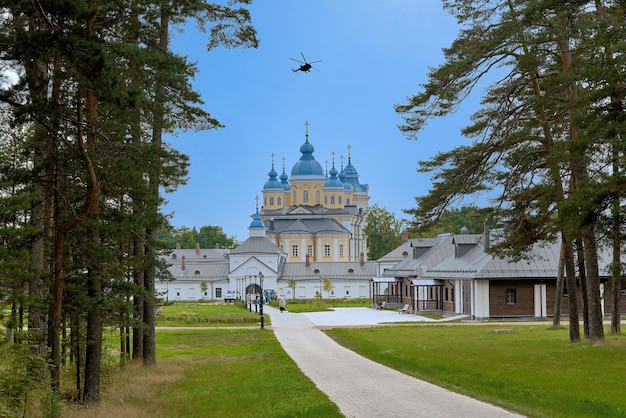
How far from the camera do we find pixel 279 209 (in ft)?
358

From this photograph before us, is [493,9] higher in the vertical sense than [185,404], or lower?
higher

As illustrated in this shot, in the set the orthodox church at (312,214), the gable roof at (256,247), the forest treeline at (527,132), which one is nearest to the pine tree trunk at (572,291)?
the forest treeline at (527,132)

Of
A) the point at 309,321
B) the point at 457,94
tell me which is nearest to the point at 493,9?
the point at 457,94

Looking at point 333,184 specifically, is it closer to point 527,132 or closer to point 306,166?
point 306,166

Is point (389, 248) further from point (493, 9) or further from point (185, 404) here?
point (185, 404)

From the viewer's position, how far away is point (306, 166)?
4294 inches

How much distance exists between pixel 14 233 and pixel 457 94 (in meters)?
13.9

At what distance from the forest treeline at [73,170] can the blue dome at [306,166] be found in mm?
90724

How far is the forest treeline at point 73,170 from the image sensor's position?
10.0 metres

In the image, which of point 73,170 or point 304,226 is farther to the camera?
point 304,226

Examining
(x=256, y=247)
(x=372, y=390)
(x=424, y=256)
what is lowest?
(x=372, y=390)

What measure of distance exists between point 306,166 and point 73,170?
314 feet

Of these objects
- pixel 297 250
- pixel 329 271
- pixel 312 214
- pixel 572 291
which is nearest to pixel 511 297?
pixel 572 291

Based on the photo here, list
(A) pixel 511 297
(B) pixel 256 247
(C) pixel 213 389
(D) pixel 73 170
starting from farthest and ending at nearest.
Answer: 1. (B) pixel 256 247
2. (A) pixel 511 297
3. (C) pixel 213 389
4. (D) pixel 73 170
